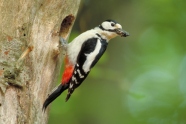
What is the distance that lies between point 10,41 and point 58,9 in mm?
756

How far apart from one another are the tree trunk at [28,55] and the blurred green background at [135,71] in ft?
5.84

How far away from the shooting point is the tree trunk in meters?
3.89

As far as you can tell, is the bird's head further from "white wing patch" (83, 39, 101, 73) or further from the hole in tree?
the hole in tree

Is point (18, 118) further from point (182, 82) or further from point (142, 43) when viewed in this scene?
point (182, 82)

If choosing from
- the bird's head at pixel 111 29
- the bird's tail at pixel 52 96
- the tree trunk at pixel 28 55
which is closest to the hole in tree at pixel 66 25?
the tree trunk at pixel 28 55

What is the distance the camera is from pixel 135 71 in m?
8.54

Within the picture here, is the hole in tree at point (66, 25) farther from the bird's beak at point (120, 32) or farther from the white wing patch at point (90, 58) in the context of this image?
the bird's beak at point (120, 32)

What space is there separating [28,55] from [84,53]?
2.84 ft

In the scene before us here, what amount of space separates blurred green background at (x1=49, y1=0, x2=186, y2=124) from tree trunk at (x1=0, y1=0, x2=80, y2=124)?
5.84 feet

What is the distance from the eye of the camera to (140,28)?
7.46 meters

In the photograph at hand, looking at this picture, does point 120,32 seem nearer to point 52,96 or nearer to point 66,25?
point 66,25

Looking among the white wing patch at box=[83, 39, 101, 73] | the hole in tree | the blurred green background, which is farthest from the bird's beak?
the blurred green background

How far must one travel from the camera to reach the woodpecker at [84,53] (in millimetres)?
4656

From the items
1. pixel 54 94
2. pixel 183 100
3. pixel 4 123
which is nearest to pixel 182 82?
pixel 183 100
